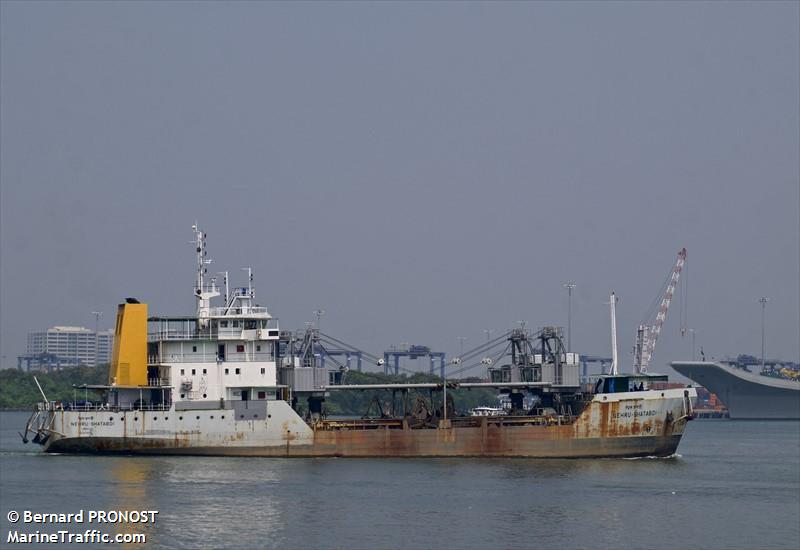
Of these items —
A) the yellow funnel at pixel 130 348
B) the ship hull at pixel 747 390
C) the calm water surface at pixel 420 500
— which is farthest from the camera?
the ship hull at pixel 747 390

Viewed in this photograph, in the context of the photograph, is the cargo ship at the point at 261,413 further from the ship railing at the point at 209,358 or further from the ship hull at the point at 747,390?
the ship hull at the point at 747,390

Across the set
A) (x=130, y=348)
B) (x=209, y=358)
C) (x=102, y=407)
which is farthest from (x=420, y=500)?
(x=102, y=407)

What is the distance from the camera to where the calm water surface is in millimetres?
43594

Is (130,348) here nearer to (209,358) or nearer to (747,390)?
(209,358)

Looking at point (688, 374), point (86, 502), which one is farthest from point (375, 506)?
point (688, 374)

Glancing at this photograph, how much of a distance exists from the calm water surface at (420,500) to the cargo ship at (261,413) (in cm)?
105

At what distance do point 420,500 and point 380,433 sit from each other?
14.9m

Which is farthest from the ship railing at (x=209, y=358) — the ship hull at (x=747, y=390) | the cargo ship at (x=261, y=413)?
the ship hull at (x=747, y=390)

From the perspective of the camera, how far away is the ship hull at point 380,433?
63.4 m

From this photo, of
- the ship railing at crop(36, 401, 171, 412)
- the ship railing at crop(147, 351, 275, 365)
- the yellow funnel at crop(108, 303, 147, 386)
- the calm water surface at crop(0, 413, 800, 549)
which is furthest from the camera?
the ship railing at crop(147, 351, 275, 365)

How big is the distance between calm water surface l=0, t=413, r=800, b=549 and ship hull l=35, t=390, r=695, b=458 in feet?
2.84

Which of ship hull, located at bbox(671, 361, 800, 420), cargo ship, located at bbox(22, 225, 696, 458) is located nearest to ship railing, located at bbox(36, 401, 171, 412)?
cargo ship, located at bbox(22, 225, 696, 458)

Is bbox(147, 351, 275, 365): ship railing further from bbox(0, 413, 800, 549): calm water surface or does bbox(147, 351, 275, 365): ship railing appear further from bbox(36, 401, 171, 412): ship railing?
bbox(0, 413, 800, 549): calm water surface

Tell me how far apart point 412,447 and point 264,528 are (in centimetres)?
2164
